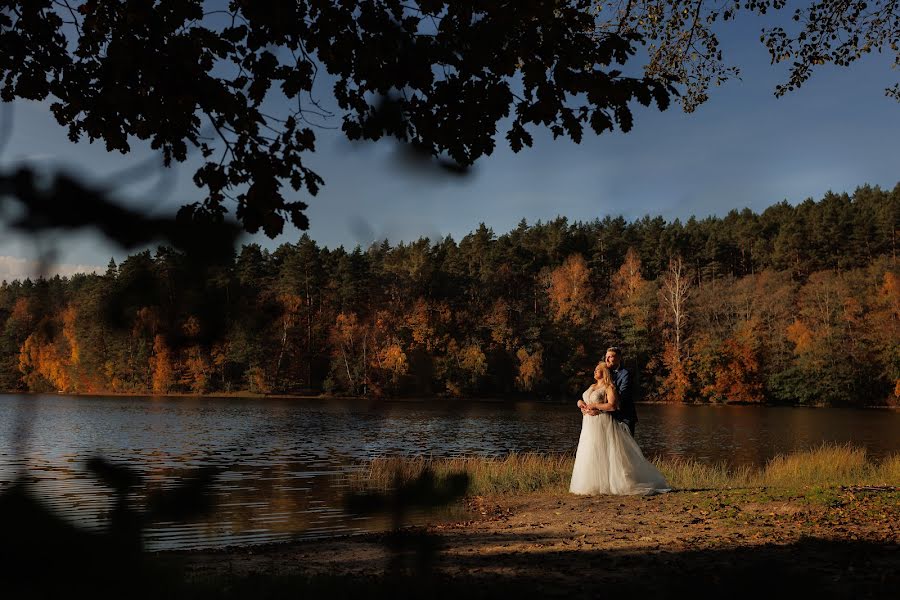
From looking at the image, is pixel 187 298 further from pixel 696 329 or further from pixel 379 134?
pixel 696 329

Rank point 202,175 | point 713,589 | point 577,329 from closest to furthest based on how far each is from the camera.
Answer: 1. point 202,175
2. point 713,589
3. point 577,329

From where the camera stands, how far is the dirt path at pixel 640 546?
6.20 metres

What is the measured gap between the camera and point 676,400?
71.1 meters

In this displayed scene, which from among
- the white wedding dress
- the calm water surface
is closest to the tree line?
the calm water surface

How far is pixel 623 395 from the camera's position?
11727 millimetres

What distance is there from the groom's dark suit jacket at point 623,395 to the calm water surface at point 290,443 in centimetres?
449

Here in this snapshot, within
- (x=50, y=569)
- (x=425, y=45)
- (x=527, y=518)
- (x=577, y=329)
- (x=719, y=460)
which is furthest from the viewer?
(x=577, y=329)

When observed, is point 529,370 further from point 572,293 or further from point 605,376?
point 605,376

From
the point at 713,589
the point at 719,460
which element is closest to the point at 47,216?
the point at 713,589

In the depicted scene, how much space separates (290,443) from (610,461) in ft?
51.5

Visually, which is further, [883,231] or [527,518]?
[883,231]

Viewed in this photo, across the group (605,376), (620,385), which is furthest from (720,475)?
(605,376)

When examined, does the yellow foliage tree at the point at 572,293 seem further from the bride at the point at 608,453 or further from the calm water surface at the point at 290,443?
the bride at the point at 608,453

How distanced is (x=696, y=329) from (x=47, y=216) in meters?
76.1
